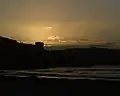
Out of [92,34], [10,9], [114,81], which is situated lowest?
[114,81]

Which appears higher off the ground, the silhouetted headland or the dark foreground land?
the silhouetted headland

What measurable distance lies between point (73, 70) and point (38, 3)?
1.48 feet

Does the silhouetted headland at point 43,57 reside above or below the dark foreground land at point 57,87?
above

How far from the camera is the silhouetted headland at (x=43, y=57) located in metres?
0.61

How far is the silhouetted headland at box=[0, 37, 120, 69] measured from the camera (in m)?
0.61

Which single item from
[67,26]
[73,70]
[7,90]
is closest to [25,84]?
[7,90]

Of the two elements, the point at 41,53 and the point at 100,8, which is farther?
the point at 100,8

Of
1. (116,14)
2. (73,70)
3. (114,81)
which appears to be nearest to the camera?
(114,81)

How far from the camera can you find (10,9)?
102 centimetres

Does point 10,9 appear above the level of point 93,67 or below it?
above

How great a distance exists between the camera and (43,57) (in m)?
0.63

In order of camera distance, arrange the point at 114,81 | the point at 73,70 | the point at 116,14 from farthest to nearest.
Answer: the point at 116,14 → the point at 73,70 → the point at 114,81

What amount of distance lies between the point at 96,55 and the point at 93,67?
4 centimetres

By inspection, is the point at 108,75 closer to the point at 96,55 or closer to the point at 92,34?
the point at 96,55
